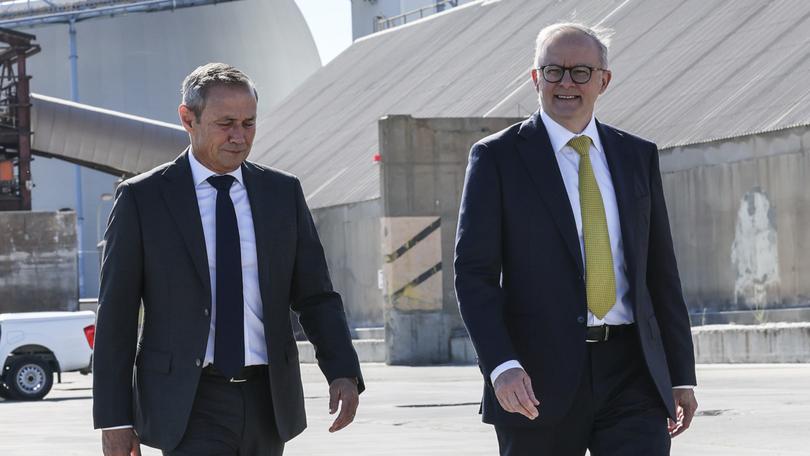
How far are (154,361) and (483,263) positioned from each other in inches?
44.9

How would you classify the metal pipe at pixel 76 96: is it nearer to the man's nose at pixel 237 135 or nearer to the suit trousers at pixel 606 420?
the man's nose at pixel 237 135

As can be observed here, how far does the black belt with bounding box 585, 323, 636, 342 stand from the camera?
5.81 meters

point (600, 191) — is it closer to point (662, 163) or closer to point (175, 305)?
point (175, 305)

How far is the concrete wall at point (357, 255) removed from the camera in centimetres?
3841

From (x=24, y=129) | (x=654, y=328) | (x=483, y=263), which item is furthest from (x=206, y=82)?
(x=24, y=129)

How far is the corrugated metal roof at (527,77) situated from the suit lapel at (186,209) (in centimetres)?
2146

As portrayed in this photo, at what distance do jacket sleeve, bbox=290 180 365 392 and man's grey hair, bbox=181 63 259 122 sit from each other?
486mm

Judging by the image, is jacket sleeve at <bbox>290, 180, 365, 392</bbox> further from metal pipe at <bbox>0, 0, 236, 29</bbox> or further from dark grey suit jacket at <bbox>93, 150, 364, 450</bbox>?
metal pipe at <bbox>0, 0, 236, 29</bbox>

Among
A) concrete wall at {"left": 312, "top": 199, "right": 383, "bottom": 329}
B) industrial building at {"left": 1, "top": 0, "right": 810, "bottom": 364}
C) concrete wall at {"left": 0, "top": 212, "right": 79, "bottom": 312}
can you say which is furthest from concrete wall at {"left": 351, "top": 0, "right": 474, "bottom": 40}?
concrete wall at {"left": 312, "top": 199, "right": 383, "bottom": 329}

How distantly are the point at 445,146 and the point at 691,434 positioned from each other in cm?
1982

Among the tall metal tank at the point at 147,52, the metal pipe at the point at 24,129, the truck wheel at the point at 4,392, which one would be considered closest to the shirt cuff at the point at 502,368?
the truck wheel at the point at 4,392

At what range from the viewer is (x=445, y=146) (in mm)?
32688

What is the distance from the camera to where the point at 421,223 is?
107 ft

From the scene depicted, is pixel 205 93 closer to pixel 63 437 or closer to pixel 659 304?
pixel 659 304
